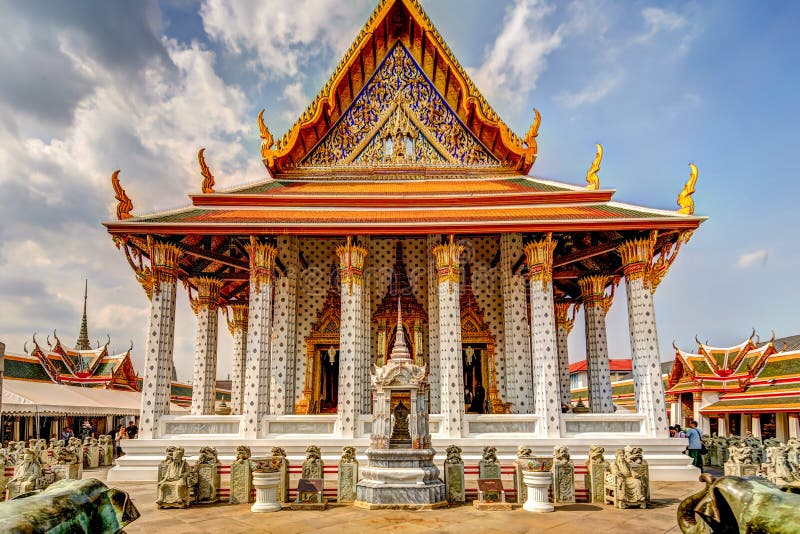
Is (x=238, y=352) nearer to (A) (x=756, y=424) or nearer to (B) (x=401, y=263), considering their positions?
(B) (x=401, y=263)

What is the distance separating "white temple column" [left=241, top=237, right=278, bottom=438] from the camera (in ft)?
45.5

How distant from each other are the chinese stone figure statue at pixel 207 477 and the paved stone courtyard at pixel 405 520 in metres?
0.34

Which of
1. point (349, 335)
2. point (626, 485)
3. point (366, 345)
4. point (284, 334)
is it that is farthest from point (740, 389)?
point (284, 334)

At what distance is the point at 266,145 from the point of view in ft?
59.0

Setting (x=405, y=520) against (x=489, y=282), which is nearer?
(x=405, y=520)

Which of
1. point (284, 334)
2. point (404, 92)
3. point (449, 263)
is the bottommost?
point (284, 334)

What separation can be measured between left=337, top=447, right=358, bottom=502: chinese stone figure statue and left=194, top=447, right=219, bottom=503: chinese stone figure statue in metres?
2.18

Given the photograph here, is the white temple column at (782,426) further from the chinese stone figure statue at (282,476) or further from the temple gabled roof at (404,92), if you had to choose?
the chinese stone figure statue at (282,476)

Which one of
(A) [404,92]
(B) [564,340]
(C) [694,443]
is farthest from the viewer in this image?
(B) [564,340]

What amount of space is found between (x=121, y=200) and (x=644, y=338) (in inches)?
508

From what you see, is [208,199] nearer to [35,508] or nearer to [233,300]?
[233,300]

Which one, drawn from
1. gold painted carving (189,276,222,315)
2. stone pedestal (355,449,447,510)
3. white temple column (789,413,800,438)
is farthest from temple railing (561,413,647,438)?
gold painted carving (189,276,222,315)

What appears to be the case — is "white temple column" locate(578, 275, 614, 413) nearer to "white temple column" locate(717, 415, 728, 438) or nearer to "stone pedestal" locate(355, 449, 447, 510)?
"stone pedestal" locate(355, 449, 447, 510)

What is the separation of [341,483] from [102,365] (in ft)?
77.0
